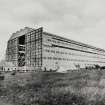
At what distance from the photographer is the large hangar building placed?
61.9m

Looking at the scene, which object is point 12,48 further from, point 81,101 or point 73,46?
point 81,101

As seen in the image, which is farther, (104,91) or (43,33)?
(43,33)

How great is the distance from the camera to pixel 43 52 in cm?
6062

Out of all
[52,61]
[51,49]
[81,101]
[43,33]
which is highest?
[43,33]

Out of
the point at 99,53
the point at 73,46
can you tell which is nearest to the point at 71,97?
the point at 73,46

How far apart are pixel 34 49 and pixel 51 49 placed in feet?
26.5

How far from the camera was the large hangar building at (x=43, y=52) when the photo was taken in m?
61.9

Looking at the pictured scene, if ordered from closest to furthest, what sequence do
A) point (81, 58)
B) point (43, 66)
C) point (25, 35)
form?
point (43, 66) → point (25, 35) → point (81, 58)

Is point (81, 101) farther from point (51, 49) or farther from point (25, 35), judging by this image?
point (25, 35)

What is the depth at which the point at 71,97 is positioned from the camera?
1095 centimetres

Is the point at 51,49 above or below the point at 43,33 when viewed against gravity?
below

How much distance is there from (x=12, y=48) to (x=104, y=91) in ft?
248

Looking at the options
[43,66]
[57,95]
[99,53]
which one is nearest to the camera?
[57,95]

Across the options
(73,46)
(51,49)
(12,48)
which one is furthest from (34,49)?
(73,46)
